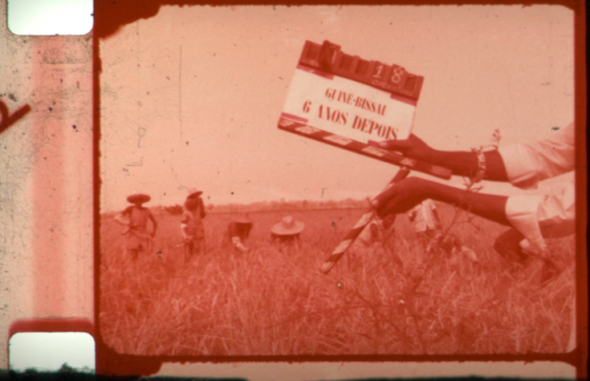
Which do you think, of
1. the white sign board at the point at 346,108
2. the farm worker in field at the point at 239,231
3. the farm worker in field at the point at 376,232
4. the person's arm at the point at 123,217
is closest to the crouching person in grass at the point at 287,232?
the farm worker in field at the point at 239,231

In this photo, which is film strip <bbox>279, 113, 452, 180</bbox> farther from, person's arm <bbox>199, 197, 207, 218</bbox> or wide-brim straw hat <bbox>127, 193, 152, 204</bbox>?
wide-brim straw hat <bbox>127, 193, 152, 204</bbox>

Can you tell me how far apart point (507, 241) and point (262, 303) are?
4.12 feet

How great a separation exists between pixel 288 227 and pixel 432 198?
73 cm

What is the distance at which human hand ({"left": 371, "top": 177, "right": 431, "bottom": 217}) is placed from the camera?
6.82ft

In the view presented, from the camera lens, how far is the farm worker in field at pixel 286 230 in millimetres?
2074

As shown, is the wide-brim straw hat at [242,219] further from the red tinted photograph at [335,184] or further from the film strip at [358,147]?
the film strip at [358,147]

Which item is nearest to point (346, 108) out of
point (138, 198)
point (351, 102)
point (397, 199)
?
point (351, 102)

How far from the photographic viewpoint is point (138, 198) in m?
2.07

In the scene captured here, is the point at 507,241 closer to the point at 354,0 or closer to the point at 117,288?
the point at 354,0

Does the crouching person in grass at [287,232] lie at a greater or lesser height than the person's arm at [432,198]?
lesser

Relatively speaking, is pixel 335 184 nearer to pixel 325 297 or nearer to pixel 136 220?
pixel 325 297

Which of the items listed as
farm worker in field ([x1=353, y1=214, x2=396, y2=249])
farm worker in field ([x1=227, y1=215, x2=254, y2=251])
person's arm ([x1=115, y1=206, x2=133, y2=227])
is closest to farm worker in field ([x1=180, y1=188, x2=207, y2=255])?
farm worker in field ([x1=227, y1=215, x2=254, y2=251])

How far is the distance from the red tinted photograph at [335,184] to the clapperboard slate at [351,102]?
0.03 ft

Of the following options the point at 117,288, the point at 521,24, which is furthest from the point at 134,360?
the point at 521,24
